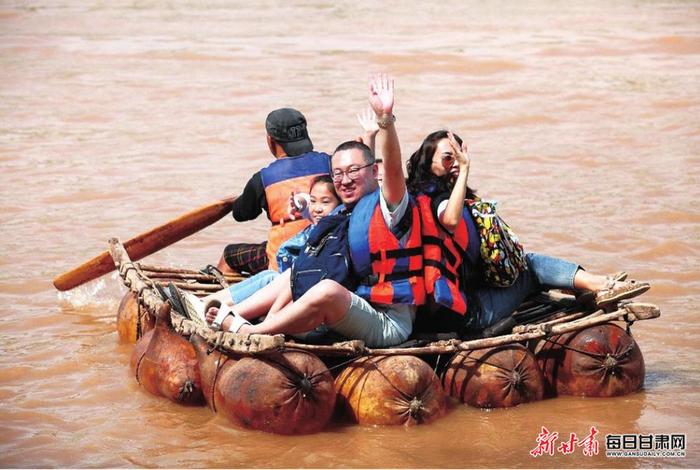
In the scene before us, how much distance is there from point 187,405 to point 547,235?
5.24 meters

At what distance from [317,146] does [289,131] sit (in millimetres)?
7032

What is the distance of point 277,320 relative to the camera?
6160mm

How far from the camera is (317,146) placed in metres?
14.7

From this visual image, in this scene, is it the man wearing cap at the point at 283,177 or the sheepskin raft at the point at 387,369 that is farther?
the man wearing cap at the point at 283,177

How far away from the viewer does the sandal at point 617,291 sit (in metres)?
6.54

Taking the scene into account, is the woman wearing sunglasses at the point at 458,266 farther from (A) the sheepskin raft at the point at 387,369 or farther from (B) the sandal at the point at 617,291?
(A) the sheepskin raft at the point at 387,369

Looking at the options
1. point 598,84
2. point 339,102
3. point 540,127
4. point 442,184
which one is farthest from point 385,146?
point 598,84

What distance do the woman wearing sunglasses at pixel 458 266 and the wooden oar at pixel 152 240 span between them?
85.5 inches

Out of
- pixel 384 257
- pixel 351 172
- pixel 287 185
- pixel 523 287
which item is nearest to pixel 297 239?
pixel 287 185

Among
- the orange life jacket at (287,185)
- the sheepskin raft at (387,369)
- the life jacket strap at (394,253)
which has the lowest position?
the sheepskin raft at (387,369)

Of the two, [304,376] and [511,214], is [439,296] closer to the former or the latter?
[304,376]

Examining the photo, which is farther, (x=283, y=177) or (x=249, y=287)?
(x=283, y=177)

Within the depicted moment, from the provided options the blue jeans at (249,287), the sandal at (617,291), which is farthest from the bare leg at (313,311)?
the sandal at (617,291)

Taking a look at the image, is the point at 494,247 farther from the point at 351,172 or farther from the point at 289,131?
the point at 289,131
